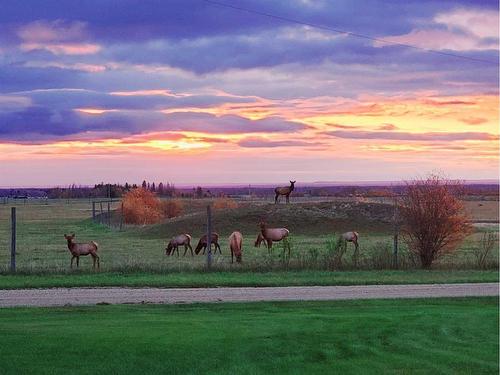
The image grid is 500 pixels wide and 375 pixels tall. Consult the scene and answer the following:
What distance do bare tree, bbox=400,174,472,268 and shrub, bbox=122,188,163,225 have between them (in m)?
39.3

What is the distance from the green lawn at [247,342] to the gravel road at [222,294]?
2.24m

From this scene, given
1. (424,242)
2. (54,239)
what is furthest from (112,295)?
(54,239)

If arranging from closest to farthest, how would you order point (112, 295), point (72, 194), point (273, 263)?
point (112, 295) < point (273, 263) < point (72, 194)

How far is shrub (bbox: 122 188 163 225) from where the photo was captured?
212 feet

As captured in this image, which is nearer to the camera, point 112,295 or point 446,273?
point 112,295

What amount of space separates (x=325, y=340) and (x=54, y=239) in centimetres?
3566

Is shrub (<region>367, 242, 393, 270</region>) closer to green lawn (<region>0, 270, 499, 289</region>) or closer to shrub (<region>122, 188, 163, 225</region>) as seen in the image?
green lawn (<region>0, 270, 499, 289</region>)

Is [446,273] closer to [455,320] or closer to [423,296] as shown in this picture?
[423,296]

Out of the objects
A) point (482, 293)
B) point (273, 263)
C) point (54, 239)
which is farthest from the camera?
point (54, 239)

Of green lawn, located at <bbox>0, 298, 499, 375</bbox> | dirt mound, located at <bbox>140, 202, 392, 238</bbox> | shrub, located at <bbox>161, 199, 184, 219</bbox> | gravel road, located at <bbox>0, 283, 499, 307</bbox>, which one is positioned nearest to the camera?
green lawn, located at <bbox>0, 298, 499, 375</bbox>

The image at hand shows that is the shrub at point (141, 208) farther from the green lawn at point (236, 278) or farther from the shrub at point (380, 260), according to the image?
the green lawn at point (236, 278)

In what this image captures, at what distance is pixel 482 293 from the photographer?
19500 millimetres

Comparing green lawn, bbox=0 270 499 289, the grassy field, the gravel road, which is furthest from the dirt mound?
the gravel road

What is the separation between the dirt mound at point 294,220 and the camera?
48469 mm
